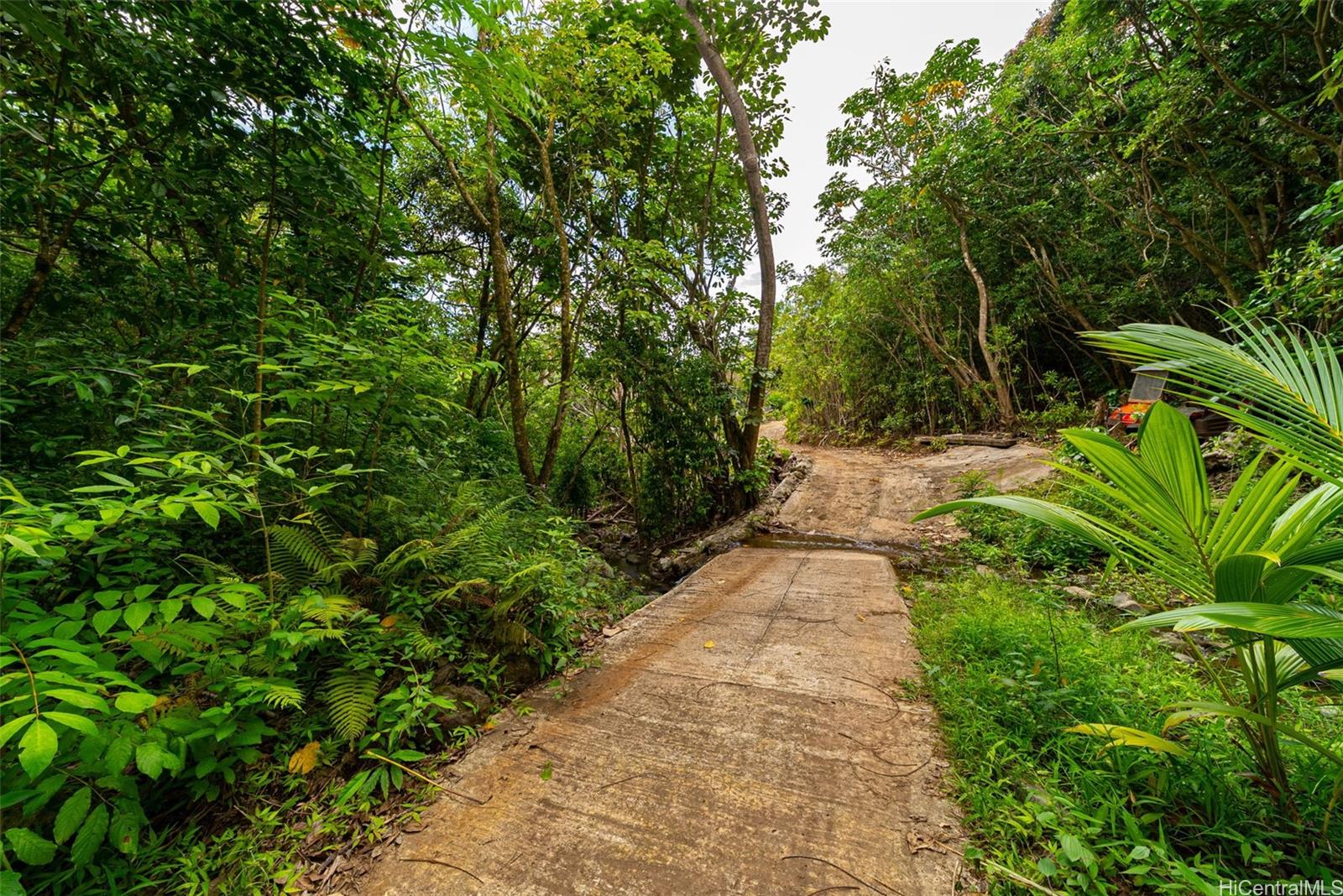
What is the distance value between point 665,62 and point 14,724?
6056mm

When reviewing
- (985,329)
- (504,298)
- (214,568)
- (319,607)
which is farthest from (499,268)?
(985,329)

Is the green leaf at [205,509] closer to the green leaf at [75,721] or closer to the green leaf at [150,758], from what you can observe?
the green leaf at [75,721]

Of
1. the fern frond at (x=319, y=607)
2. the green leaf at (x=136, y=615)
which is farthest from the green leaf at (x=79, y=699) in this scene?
the fern frond at (x=319, y=607)

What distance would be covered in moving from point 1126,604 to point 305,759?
4.52 m

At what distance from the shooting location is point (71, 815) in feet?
3.43

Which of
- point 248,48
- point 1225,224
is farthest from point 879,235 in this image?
point 248,48

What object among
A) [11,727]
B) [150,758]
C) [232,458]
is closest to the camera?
[11,727]

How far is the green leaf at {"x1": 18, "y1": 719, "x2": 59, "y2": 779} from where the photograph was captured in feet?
2.73

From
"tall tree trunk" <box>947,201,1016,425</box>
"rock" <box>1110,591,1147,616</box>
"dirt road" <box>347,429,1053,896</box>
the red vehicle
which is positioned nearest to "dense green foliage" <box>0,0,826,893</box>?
"dirt road" <box>347,429,1053,896</box>

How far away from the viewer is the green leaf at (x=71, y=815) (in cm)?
102

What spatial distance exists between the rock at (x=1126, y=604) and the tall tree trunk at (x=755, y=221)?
11.8ft

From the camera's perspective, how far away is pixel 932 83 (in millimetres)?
8148

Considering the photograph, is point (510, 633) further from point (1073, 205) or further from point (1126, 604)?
point (1073, 205)

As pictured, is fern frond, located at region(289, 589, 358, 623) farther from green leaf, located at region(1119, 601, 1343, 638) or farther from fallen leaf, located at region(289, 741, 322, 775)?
green leaf, located at region(1119, 601, 1343, 638)
